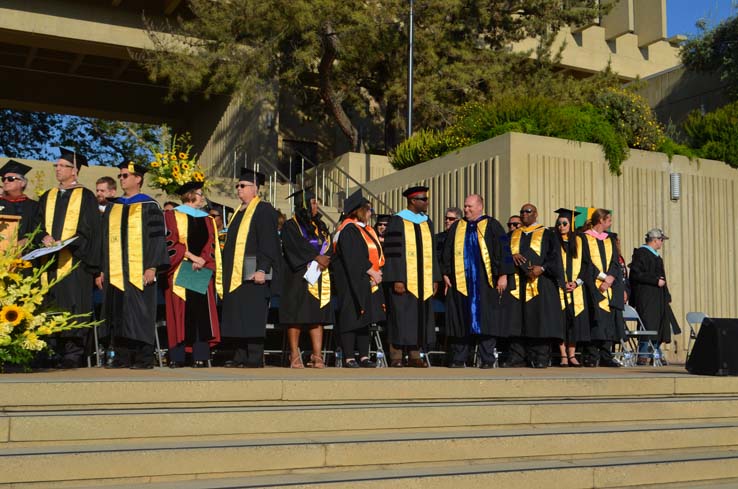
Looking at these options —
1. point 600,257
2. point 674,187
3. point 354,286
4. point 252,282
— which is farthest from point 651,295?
point 252,282

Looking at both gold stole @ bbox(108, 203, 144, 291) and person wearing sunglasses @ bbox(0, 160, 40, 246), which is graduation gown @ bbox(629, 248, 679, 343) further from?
person wearing sunglasses @ bbox(0, 160, 40, 246)

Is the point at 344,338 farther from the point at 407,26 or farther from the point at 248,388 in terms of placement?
the point at 407,26

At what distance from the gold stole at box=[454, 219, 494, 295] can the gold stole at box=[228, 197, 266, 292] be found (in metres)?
2.14

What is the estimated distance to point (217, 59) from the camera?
18.5m

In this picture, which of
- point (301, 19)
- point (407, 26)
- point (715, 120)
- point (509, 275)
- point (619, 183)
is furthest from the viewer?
point (407, 26)

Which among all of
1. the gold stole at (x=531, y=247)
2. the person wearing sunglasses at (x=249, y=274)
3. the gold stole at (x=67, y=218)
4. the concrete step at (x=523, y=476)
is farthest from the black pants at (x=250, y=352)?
the concrete step at (x=523, y=476)

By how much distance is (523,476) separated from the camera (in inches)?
213

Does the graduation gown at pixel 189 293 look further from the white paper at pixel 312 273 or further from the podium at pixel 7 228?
the podium at pixel 7 228

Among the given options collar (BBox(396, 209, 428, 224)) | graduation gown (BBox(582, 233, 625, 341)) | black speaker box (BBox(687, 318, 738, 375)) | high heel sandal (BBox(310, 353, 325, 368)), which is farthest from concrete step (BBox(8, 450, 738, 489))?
graduation gown (BBox(582, 233, 625, 341))

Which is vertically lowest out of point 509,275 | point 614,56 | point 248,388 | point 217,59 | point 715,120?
point 248,388

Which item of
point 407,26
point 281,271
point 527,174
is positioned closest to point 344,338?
point 281,271

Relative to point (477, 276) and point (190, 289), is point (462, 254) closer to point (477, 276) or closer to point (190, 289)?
point (477, 276)

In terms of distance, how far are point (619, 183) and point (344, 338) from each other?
667cm

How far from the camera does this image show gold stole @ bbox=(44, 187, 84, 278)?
790 centimetres
